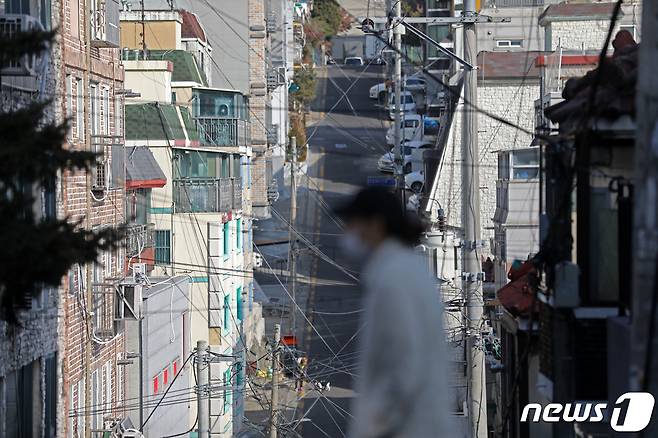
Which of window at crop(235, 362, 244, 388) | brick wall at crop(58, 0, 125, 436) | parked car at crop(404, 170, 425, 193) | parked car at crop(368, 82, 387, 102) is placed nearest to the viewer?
brick wall at crop(58, 0, 125, 436)

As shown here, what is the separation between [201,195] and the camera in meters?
32.9

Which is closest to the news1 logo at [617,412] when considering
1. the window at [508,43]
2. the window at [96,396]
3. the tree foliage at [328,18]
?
the window at [96,396]

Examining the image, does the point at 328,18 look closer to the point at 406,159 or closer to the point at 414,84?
the point at 414,84

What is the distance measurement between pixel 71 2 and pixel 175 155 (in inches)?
447

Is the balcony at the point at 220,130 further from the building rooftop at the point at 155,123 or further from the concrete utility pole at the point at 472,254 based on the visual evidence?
the concrete utility pole at the point at 472,254

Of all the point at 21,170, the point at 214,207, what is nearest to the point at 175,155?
the point at 214,207

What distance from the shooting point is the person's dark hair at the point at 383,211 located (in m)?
5.30

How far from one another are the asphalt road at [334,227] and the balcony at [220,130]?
389 cm

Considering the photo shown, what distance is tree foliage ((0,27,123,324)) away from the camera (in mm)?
8391

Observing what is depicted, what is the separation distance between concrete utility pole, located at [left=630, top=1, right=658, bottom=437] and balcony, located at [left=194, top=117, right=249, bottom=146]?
2746cm

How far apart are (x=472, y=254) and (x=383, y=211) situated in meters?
14.6

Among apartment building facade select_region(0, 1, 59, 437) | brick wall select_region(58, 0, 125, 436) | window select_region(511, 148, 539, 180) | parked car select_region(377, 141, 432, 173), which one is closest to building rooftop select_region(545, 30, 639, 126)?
apartment building facade select_region(0, 1, 59, 437)

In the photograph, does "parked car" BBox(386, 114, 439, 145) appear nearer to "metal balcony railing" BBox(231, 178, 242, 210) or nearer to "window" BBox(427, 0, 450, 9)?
"window" BBox(427, 0, 450, 9)

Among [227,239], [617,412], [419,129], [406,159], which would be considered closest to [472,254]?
[617,412]
